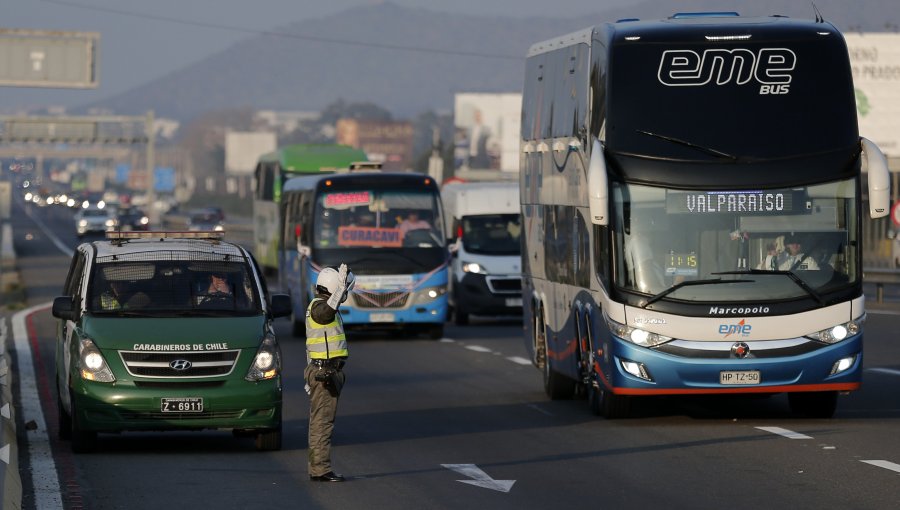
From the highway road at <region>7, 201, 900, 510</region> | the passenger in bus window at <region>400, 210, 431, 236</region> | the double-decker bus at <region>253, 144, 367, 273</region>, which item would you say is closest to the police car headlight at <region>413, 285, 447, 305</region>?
the passenger in bus window at <region>400, 210, 431, 236</region>

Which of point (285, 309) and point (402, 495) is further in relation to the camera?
point (285, 309)

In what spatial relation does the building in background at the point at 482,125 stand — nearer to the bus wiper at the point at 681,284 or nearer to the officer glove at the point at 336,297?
the bus wiper at the point at 681,284

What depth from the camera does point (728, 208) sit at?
1667 centimetres

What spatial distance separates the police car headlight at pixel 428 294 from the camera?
98.3ft

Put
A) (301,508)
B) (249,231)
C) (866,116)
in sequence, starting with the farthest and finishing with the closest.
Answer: (249,231)
(866,116)
(301,508)

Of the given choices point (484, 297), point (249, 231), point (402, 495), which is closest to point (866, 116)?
point (249, 231)

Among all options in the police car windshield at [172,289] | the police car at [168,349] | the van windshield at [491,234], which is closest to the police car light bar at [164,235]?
the police car at [168,349]

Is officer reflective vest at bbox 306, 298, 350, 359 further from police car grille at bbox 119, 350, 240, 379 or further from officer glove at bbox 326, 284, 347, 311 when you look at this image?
police car grille at bbox 119, 350, 240, 379

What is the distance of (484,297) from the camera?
3366cm

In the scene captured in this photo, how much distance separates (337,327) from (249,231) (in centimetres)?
8806

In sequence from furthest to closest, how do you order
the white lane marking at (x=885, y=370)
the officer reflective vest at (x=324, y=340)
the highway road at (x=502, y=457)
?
the white lane marking at (x=885, y=370), the officer reflective vest at (x=324, y=340), the highway road at (x=502, y=457)

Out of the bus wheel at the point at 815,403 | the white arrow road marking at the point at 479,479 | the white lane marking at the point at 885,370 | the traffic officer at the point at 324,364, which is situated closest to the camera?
the white arrow road marking at the point at 479,479

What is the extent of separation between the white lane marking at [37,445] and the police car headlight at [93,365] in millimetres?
702

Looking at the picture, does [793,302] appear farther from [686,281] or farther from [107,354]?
[107,354]
